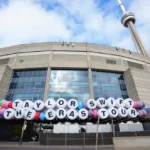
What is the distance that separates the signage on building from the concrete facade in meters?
6.54

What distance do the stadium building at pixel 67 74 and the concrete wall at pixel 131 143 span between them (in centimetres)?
1413

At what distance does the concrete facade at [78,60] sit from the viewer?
92.3 feet

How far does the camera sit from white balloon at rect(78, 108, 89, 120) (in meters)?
17.2

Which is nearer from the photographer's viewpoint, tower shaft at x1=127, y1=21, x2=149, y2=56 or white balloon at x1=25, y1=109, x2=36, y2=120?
white balloon at x1=25, y1=109, x2=36, y2=120

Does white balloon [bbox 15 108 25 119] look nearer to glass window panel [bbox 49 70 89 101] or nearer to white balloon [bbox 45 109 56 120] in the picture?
white balloon [bbox 45 109 56 120]

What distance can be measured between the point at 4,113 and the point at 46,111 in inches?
214

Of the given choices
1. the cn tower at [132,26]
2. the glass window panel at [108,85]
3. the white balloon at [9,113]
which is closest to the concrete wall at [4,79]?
the white balloon at [9,113]

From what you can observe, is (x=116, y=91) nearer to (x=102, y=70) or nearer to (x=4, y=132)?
(x=102, y=70)

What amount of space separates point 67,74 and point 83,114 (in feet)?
43.1

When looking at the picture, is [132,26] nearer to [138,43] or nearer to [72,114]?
[138,43]

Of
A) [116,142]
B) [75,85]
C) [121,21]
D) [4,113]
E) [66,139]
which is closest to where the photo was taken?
[116,142]

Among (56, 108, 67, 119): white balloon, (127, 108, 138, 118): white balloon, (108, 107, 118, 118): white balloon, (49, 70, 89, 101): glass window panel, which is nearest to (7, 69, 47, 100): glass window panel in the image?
(49, 70, 89, 101): glass window panel

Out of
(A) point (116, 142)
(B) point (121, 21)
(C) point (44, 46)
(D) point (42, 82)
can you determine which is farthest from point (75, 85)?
(B) point (121, 21)

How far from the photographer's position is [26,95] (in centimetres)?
2562
